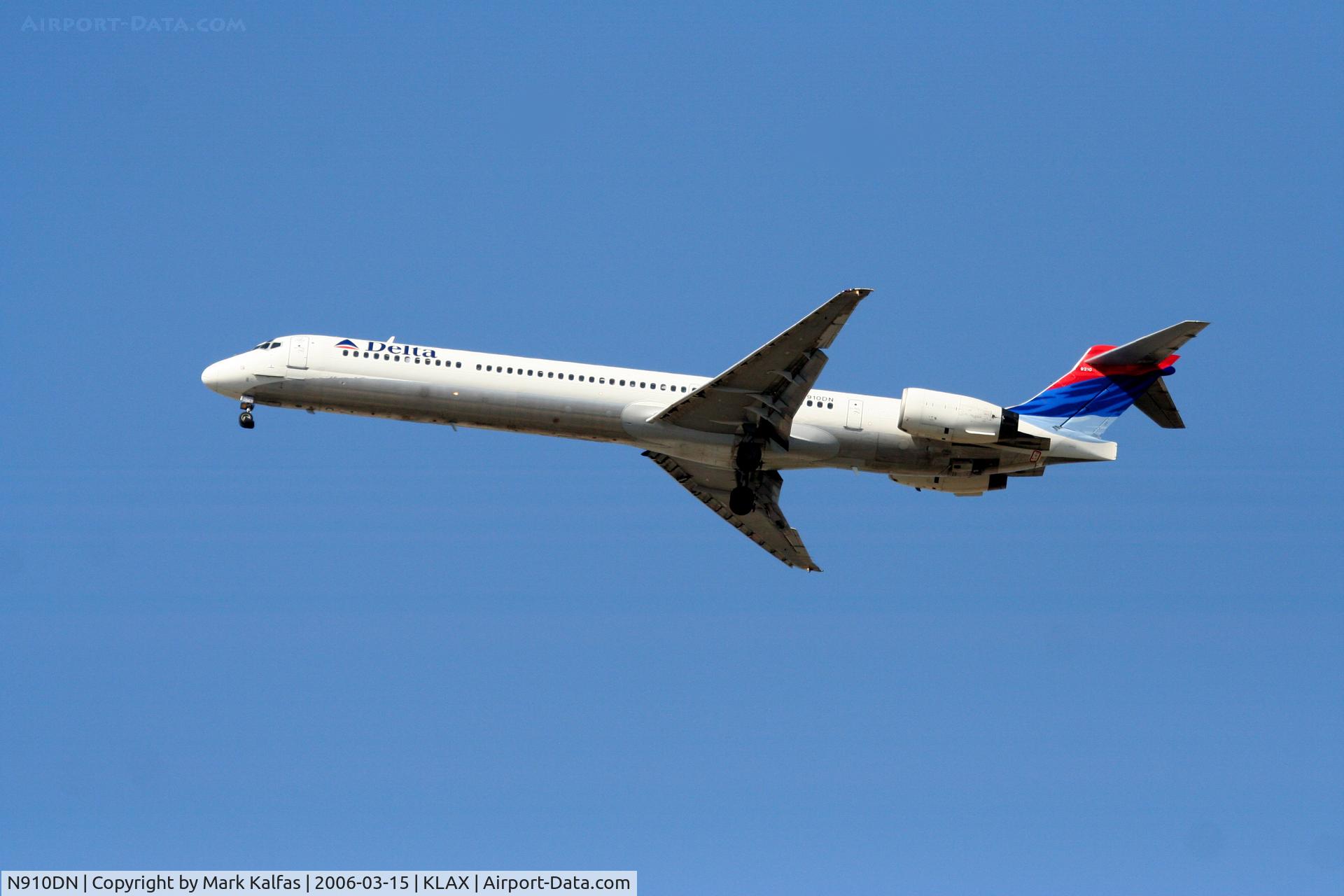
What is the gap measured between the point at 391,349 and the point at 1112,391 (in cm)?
2230

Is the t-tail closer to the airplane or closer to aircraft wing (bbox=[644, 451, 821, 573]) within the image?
the airplane

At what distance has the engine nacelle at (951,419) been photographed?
41.1 meters

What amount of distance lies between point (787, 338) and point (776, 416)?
306 centimetres

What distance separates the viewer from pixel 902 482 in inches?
1750

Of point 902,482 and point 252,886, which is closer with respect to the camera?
point 252,886

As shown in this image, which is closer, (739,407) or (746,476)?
(739,407)

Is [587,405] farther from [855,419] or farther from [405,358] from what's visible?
[855,419]

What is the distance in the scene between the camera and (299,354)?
43500 millimetres

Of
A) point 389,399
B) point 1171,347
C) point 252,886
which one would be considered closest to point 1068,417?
point 1171,347

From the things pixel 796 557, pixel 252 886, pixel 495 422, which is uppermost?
pixel 495 422

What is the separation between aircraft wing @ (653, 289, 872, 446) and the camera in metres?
39.3

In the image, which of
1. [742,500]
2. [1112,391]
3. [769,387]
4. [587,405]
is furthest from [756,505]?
[1112,391]

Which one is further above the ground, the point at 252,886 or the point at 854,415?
the point at 854,415

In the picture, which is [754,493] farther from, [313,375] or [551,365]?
[313,375]
